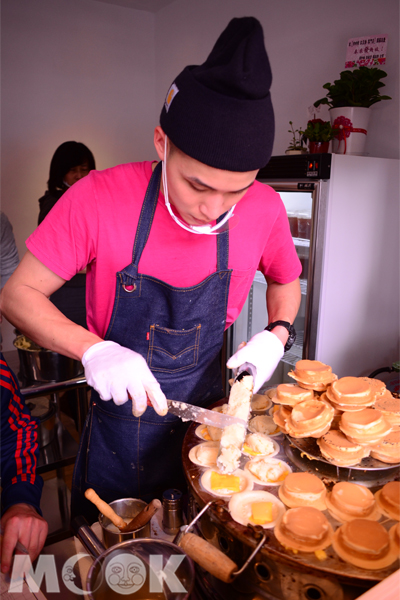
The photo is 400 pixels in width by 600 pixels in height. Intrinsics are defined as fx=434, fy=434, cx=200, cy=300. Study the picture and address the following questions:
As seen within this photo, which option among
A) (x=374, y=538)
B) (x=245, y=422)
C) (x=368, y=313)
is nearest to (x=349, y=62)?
(x=368, y=313)

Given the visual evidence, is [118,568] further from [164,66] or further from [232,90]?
[164,66]

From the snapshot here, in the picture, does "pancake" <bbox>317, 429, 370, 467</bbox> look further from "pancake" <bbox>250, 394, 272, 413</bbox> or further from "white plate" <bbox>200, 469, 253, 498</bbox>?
"pancake" <bbox>250, 394, 272, 413</bbox>

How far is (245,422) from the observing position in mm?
1194

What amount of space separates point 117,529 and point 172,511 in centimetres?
15

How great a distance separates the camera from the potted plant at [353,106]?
8.82 ft

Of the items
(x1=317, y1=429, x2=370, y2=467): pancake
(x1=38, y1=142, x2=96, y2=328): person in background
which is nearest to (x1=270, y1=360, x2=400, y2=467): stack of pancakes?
(x1=317, y1=429, x2=370, y2=467): pancake

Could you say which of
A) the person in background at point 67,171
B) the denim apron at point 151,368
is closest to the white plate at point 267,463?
the denim apron at point 151,368

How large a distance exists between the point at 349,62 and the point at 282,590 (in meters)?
3.12

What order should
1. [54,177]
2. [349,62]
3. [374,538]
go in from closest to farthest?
1. [374,538]
2. [349,62]
3. [54,177]

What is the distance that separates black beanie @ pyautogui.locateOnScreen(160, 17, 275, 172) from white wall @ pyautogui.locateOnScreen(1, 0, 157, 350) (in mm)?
4082

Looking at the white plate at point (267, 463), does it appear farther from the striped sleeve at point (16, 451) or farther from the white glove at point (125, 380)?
the striped sleeve at point (16, 451)

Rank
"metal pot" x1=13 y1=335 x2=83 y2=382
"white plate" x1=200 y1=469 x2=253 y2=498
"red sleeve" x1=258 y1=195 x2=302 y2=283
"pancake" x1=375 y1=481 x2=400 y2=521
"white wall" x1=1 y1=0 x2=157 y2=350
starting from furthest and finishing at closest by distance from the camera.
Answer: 1. "white wall" x1=1 y1=0 x2=157 y2=350
2. "metal pot" x1=13 y1=335 x2=83 y2=382
3. "red sleeve" x1=258 y1=195 x2=302 y2=283
4. "white plate" x1=200 y1=469 x2=253 y2=498
5. "pancake" x1=375 y1=481 x2=400 y2=521

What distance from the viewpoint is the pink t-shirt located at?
54.4 inches

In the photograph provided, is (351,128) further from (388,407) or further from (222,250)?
(388,407)
